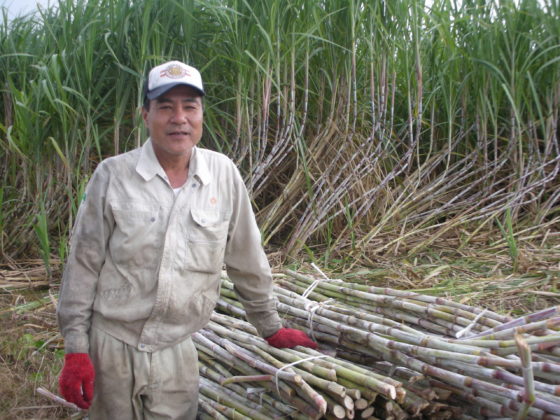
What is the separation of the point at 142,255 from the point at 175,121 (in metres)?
0.41

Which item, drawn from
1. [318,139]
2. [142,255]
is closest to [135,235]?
[142,255]

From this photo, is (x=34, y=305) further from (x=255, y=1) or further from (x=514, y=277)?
(x=514, y=277)

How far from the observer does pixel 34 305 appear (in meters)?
3.04

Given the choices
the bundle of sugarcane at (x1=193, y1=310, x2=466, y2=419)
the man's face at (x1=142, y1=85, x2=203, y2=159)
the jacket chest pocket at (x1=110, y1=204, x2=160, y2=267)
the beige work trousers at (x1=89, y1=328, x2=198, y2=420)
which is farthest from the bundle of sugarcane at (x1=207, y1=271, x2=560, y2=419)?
the man's face at (x1=142, y1=85, x2=203, y2=159)

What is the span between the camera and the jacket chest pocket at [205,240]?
181 centimetres

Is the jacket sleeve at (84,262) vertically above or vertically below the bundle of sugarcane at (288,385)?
above

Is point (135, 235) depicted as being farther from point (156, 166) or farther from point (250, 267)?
point (250, 267)

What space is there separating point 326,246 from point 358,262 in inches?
13.6

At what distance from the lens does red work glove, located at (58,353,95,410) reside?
168cm

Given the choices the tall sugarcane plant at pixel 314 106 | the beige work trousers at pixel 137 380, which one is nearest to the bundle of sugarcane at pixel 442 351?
the beige work trousers at pixel 137 380

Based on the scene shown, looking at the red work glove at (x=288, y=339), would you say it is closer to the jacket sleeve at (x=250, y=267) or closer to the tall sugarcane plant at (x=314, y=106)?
the jacket sleeve at (x=250, y=267)

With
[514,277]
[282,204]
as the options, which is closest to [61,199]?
[282,204]

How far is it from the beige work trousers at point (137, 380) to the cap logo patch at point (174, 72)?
2.63ft

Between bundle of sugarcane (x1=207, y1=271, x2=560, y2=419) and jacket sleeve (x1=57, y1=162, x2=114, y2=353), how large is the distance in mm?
719
